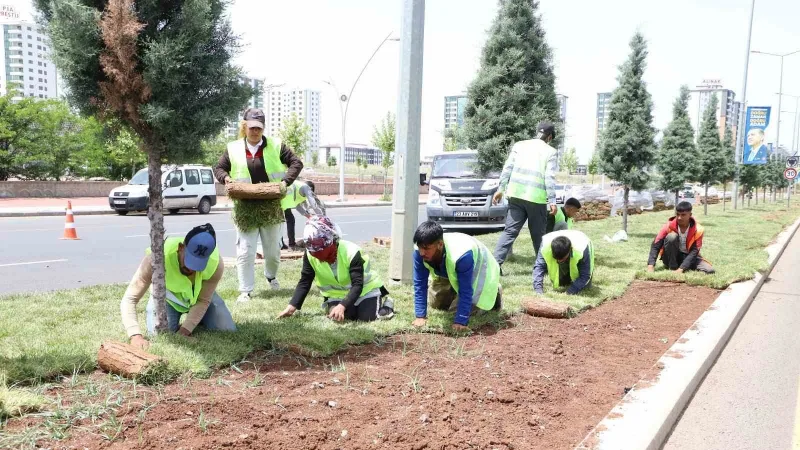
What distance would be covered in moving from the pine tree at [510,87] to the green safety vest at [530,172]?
1789 mm

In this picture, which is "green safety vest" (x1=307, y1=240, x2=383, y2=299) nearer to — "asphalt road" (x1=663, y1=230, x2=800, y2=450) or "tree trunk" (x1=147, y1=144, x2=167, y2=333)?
"tree trunk" (x1=147, y1=144, x2=167, y2=333)

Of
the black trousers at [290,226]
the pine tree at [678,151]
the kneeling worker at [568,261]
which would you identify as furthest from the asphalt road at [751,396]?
the pine tree at [678,151]

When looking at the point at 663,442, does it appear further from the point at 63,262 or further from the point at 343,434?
the point at 63,262

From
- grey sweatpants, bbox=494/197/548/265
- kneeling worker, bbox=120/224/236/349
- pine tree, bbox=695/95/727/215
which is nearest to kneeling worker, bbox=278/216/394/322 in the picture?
kneeling worker, bbox=120/224/236/349

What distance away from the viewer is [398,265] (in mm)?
6691

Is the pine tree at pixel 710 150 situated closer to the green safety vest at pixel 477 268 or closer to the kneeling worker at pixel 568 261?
the kneeling worker at pixel 568 261

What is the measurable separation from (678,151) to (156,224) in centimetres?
2150

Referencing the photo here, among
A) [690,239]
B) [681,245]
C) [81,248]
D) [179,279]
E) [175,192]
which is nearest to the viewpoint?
[179,279]

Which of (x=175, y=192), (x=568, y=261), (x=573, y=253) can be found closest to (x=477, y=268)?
(x=573, y=253)

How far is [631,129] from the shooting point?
1396 centimetres

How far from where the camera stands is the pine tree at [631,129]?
46.0 ft

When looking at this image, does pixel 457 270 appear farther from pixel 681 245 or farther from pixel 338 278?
pixel 681 245

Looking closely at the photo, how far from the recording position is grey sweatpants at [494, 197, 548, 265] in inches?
285

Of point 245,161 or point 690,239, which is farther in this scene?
point 690,239
